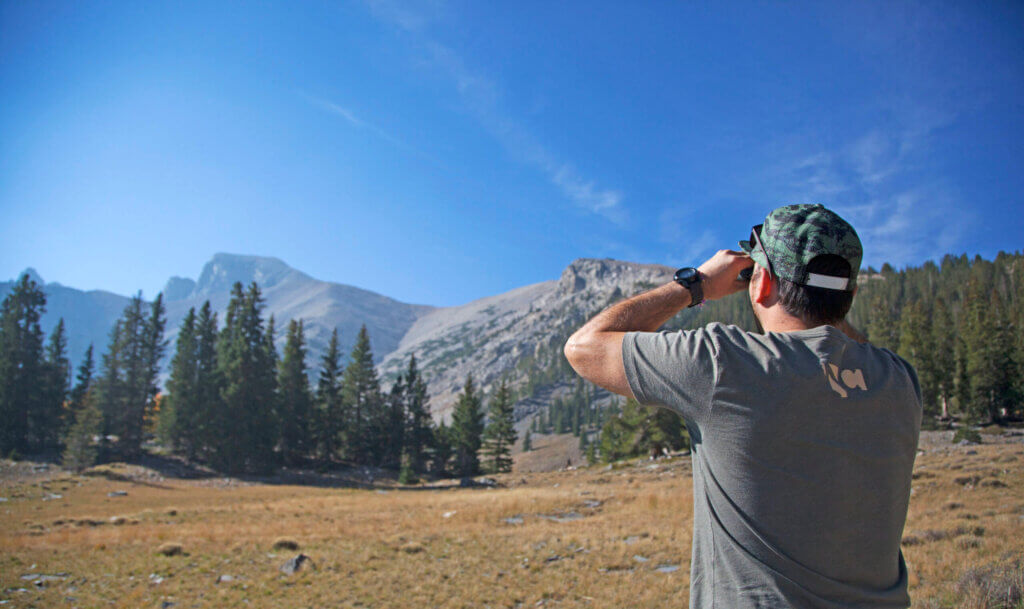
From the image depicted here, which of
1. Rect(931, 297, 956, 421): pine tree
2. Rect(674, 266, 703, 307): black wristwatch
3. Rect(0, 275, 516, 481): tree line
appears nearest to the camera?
Rect(674, 266, 703, 307): black wristwatch

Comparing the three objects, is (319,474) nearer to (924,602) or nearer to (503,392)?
(503,392)

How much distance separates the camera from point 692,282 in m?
1.95

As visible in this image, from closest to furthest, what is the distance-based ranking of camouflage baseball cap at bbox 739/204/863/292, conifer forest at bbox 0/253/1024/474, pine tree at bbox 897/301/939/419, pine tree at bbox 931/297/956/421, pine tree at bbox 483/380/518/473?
camouflage baseball cap at bbox 739/204/863/292
conifer forest at bbox 0/253/1024/474
pine tree at bbox 897/301/939/419
pine tree at bbox 931/297/956/421
pine tree at bbox 483/380/518/473

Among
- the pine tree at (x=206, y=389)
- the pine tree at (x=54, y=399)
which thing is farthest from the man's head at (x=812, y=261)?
the pine tree at (x=54, y=399)

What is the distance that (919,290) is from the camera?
391ft

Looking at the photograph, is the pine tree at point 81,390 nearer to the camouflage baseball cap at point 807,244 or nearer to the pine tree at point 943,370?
the camouflage baseball cap at point 807,244

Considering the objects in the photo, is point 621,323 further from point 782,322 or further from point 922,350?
point 922,350

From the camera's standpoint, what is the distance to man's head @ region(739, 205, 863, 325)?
1.67 metres

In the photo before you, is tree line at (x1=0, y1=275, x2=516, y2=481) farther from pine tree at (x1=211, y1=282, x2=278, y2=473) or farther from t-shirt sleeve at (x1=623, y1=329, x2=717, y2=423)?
t-shirt sleeve at (x1=623, y1=329, x2=717, y2=423)

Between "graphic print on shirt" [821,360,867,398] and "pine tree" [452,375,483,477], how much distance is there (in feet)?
187

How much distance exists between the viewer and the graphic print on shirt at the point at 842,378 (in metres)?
1.47

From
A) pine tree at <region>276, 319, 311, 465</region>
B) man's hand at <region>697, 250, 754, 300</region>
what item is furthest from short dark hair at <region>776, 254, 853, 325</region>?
pine tree at <region>276, 319, 311, 465</region>

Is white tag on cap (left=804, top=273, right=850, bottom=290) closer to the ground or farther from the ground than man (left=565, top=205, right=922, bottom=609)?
farther from the ground

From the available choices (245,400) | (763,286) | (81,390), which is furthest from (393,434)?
(763,286)
